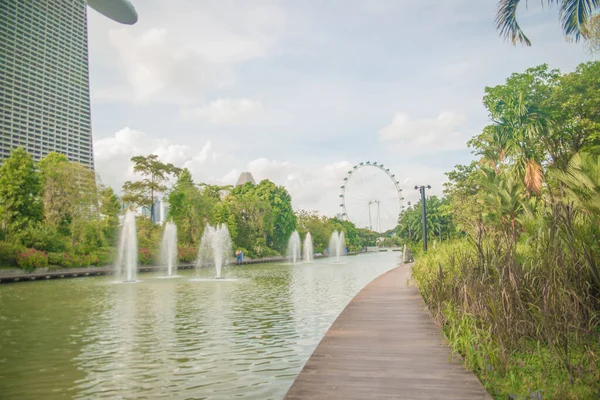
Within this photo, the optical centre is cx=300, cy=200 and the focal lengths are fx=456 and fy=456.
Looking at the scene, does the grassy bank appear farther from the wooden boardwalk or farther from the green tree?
the green tree

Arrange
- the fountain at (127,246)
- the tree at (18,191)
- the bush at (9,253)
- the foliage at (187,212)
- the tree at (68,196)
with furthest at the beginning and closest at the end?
1. the foliage at (187,212)
2. the tree at (68,196)
3. the tree at (18,191)
4. the fountain at (127,246)
5. the bush at (9,253)

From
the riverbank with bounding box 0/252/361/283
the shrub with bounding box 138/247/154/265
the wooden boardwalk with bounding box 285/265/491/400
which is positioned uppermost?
the shrub with bounding box 138/247/154/265

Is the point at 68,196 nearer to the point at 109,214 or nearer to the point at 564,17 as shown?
the point at 109,214

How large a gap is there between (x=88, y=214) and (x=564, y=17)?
3669 cm

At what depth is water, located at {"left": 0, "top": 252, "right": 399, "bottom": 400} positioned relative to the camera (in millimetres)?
6082

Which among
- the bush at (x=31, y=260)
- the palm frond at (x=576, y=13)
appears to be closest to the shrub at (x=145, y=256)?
the bush at (x=31, y=260)

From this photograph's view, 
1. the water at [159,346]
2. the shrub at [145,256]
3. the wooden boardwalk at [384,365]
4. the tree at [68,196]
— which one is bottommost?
the water at [159,346]

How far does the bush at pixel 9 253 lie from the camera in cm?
2834

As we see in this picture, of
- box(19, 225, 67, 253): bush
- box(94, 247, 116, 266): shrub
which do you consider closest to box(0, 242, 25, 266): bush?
box(19, 225, 67, 253): bush

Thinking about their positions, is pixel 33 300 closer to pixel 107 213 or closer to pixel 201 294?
pixel 201 294

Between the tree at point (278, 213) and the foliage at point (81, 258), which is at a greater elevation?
the tree at point (278, 213)

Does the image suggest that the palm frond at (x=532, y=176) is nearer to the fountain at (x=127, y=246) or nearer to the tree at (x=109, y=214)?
the fountain at (x=127, y=246)

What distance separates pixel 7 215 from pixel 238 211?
3002 cm

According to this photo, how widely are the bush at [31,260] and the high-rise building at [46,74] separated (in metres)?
7.52
